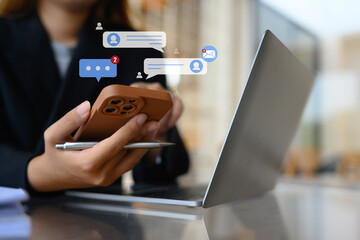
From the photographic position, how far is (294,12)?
14.2 feet

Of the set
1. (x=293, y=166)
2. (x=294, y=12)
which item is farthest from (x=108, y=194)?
(x=294, y=12)

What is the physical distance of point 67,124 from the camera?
1.40 feet

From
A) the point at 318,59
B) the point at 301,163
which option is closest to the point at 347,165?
the point at 301,163

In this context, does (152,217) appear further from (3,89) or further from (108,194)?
(3,89)

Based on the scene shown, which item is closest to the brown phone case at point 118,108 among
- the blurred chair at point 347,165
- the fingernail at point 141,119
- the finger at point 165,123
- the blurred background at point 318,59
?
the fingernail at point 141,119

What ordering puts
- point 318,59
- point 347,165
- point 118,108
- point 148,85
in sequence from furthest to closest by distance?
point 318,59, point 347,165, point 148,85, point 118,108

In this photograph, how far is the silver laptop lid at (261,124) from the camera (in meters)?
0.43

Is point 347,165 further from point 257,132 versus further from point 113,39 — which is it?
point 113,39

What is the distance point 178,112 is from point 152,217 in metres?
0.22

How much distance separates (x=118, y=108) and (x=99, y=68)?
3.5 inches

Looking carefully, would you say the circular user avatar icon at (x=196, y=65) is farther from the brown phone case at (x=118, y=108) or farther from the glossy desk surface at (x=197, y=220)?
the glossy desk surface at (x=197, y=220)

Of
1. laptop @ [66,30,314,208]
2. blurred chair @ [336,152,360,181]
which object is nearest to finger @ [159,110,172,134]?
laptop @ [66,30,314,208]

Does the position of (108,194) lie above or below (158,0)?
below

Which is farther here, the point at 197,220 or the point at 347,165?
the point at 347,165
